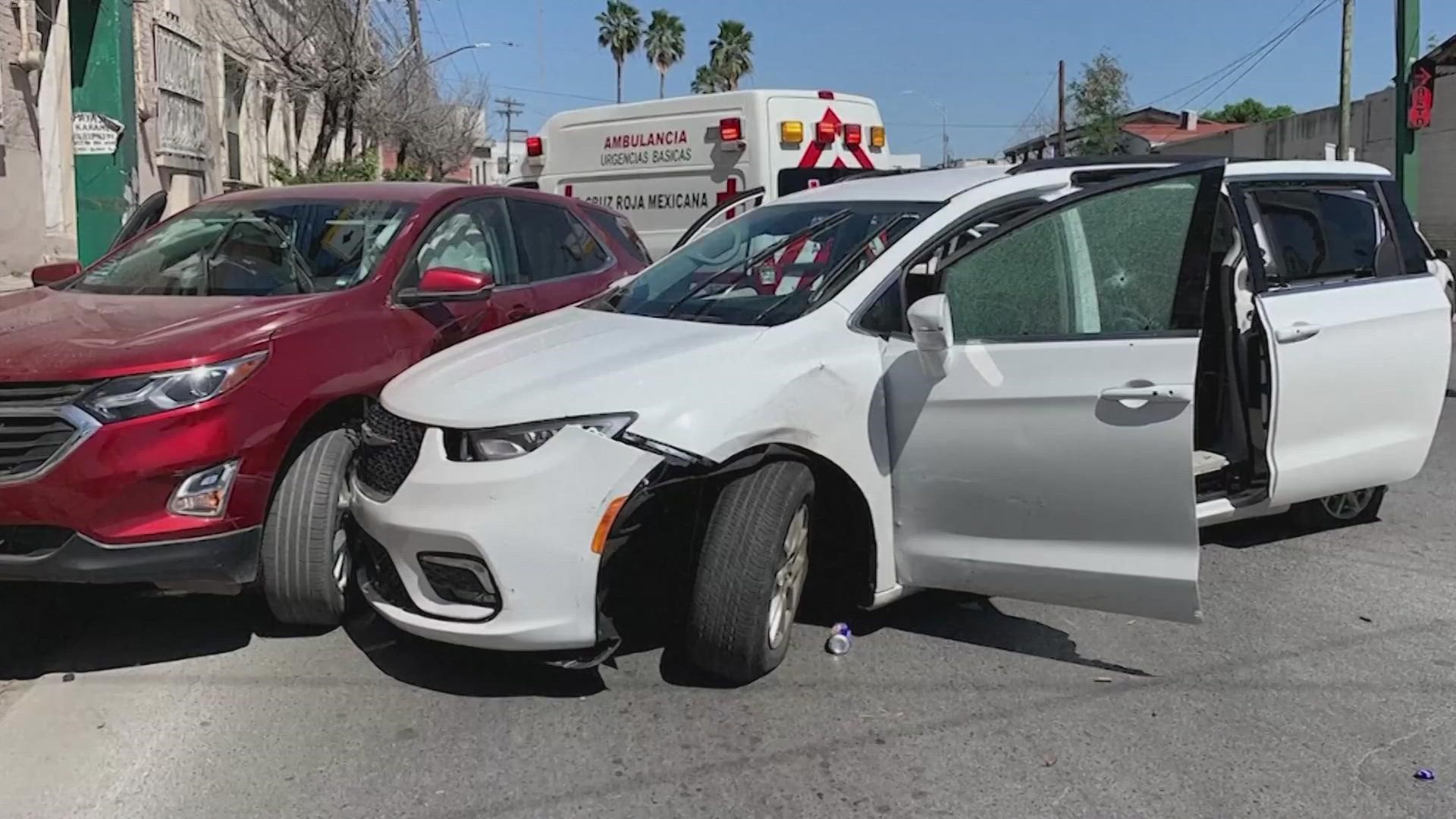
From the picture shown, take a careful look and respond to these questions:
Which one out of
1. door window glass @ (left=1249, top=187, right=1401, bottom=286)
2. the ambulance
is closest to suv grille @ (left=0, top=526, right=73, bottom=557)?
door window glass @ (left=1249, top=187, right=1401, bottom=286)

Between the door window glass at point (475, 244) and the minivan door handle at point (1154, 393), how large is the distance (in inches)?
122

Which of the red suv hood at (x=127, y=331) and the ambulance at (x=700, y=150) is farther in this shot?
the ambulance at (x=700, y=150)

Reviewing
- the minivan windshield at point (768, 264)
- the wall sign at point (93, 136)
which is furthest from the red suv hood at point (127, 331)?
the wall sign at point (93, 136)

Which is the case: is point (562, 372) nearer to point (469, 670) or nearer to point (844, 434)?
point (844, 434)

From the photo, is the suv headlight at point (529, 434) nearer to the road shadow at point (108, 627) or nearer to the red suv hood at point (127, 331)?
the red suv hood at point (127, 331)

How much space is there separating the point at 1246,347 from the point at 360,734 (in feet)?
12.8

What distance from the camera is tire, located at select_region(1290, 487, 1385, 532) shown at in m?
5.83

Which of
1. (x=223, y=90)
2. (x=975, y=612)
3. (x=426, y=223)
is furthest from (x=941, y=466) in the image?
(x=223, y=90)

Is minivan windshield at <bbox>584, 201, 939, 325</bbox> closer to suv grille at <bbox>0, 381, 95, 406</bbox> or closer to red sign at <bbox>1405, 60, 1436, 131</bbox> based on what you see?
suv grille at <bbox>0, 381, 95, 406</bbox>

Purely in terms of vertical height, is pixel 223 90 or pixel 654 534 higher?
pixel 223 90

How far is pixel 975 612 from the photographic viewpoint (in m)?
4.77

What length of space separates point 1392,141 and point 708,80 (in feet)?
139

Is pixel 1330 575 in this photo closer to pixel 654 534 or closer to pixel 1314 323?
pixel 1314 323

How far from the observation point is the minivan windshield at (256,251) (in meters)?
5.05
